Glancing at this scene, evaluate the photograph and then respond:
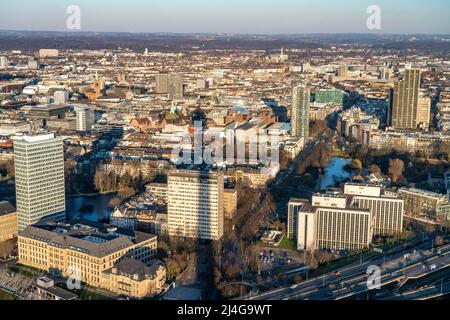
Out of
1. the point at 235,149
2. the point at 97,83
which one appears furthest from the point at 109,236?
the point at 97,83

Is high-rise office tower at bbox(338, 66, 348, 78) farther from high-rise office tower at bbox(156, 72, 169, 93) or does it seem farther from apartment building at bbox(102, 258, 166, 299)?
apartment building at bbox(102, 258, 166, 299)

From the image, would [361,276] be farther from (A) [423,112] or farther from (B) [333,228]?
(A) [423,112]

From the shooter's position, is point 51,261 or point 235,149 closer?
point 51,261

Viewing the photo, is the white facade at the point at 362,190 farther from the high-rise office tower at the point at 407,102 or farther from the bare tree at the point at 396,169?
the high-rise office tower at the point at 407,102

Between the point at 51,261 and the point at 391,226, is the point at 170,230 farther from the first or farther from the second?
the point at 391,226

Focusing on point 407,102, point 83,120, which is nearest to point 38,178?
point 83,120

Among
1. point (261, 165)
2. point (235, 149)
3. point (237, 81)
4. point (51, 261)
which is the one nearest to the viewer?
point (51, 261)
